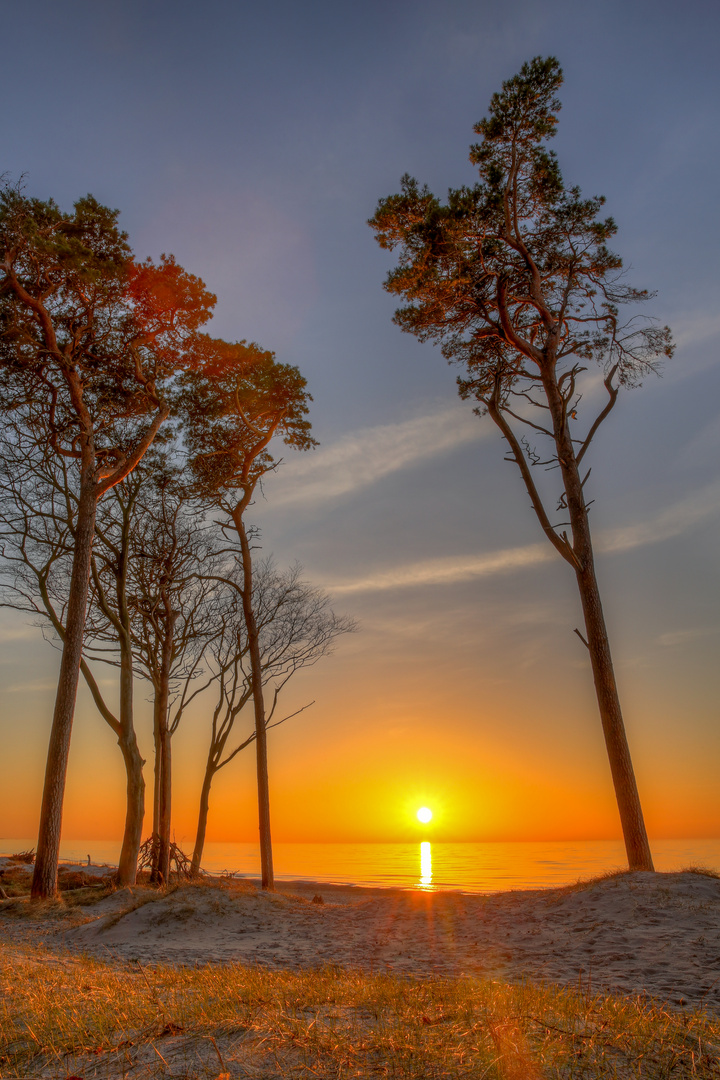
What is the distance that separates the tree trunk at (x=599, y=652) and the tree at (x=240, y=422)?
7.85m

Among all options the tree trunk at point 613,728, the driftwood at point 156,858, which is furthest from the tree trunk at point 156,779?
the tree trunk at point 613,728

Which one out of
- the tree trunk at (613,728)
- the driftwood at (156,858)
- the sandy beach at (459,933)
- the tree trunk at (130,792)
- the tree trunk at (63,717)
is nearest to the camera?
the sandy beach at (459,933)

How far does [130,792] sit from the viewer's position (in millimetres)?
15477

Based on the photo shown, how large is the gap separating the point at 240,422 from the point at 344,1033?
1666 cm

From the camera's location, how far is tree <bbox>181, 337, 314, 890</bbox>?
17.6 metres

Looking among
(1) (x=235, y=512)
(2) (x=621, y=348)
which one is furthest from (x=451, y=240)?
(1) (x=235, y=512)

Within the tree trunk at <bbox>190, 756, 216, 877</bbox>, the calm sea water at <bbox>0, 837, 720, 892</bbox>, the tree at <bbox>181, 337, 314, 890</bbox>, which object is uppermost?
the tree at <bbox>181, 337, 314, 890</bbox>

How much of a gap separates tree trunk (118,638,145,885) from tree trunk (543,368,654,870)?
11213 mm

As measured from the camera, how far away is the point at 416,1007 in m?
3.62

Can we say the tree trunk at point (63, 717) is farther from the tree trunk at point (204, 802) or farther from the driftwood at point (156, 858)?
the tree trunk at point (204, 802)

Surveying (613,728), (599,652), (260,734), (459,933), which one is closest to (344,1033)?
(459,933)

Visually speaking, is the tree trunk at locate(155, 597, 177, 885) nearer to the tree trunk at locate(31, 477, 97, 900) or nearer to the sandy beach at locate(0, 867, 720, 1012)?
the tree trunk at locate(31, 477, 97, 900)

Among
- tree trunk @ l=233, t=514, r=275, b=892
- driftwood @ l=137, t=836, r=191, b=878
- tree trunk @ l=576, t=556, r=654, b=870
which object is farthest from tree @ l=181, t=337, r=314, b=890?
tree trunk @ l=576, t=556, r=654, b=870

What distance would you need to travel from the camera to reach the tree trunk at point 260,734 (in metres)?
15.6
